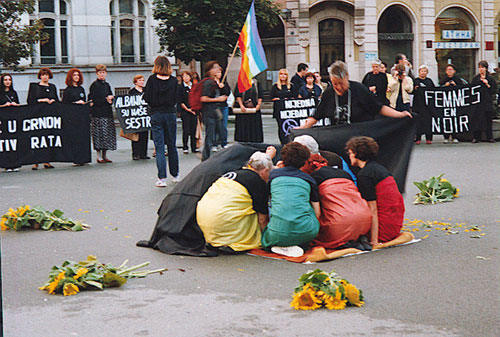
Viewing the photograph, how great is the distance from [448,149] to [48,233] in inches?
407

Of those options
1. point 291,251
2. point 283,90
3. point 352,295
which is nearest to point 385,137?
point 291,251

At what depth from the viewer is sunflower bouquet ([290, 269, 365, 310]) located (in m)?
5.67

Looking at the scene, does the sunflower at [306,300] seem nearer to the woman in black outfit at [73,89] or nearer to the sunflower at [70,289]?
the sunflower at [70,289]

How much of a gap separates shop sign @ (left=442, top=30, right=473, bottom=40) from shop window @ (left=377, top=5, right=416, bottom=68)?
7.19 ft

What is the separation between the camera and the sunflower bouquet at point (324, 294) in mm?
5668

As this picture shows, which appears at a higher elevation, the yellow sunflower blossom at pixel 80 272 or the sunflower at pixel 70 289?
the yellow sunflower blossom at pixel 80 272

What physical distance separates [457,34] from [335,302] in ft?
130

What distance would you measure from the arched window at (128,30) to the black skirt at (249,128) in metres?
21.1

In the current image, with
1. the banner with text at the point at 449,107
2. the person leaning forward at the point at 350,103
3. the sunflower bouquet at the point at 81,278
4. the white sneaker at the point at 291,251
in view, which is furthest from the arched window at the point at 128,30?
the sunflower bouquet at the point at 81,278

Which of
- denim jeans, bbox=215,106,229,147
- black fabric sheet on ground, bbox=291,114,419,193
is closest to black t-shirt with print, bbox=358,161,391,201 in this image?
black fabric sheet on ground, bbox=291,114,419,193

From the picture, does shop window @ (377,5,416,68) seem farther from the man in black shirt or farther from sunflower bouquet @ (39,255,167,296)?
sunflower bouquet @ (39,255,167,296)

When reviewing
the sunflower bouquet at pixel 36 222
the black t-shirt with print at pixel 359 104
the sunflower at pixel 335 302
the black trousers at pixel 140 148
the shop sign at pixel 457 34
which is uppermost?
the shop sign at pixel 457 34

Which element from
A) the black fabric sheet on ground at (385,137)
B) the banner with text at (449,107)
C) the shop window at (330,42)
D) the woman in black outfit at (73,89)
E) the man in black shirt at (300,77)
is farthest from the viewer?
the shop window at (330,42)

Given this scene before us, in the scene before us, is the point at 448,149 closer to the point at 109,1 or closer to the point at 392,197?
the point at 392,197
